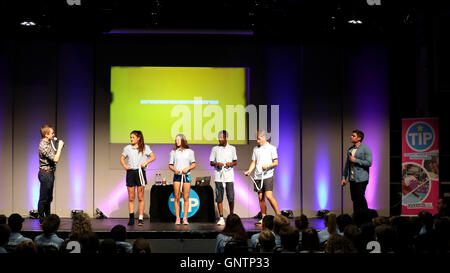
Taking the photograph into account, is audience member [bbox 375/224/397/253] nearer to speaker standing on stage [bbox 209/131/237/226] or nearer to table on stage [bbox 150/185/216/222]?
speaker standing on stage [bbox 209/131/237/226]

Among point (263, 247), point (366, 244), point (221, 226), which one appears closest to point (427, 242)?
point (366, 244)

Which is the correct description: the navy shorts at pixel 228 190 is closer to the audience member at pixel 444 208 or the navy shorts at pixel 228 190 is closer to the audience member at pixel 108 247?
the audience member at pixel 444 208

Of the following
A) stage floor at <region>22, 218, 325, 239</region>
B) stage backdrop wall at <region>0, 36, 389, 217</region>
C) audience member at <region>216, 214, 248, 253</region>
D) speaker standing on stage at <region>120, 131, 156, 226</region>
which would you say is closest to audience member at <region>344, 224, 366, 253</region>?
audience member at <region>216, 214, 248, 253</region>

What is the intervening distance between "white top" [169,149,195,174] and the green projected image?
1.71 metres

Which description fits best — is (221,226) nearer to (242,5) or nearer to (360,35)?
(242,5)

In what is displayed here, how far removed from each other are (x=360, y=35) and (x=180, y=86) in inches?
135

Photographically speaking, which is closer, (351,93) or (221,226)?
(221,226)

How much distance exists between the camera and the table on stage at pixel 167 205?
9.76 m

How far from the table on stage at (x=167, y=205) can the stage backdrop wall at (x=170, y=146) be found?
1045mm

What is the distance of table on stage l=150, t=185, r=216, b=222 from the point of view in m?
9.76

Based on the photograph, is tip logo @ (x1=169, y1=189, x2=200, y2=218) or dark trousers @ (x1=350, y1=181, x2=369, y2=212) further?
tip logo @ (x1=169, y1=189, x2=200, y2=218)

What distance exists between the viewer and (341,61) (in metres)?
11.0
